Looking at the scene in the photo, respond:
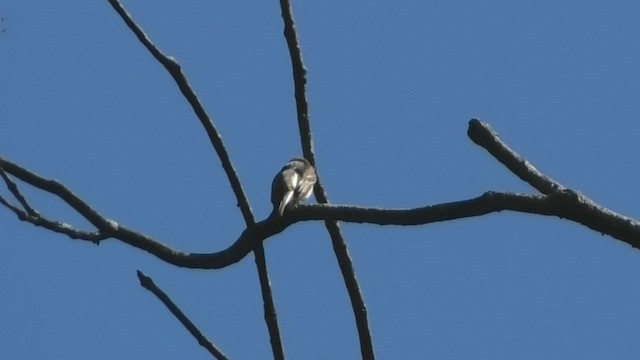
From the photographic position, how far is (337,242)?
517 cm

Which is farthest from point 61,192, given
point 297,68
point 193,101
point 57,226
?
point 297,68

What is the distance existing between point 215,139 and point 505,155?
1.42 metres

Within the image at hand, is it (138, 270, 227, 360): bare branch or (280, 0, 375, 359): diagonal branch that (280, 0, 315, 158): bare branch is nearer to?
(280, 0, 375, 359): diagonal branch

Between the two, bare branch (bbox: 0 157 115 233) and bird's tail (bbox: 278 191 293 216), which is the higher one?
bird's tail (bbox: 278 191 293 216)

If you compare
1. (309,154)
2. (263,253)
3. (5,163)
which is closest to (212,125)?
(263,253)

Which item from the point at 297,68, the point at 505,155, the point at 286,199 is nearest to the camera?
the point at 505,155

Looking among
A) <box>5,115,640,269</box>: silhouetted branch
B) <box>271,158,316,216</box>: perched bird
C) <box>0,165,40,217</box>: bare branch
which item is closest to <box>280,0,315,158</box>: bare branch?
<box>5,115,640,269</box>: silhouetted branch

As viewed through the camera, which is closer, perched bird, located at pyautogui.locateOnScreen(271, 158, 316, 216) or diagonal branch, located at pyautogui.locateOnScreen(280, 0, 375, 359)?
diagonal branch, located at pyautogui.locateOnScreen(280, 0, 375, 359)

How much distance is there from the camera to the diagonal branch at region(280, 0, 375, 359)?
4637mm

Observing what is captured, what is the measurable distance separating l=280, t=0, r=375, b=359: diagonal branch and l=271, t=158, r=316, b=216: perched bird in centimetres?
115

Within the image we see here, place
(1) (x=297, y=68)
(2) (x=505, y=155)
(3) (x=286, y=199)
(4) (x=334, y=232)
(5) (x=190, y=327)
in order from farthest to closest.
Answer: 1. (3) (x=286, y=199)
2. (4) (x=334, y=232)
3. (1) (x=297, y=68)
4. (5) (x=190, y=327)
5. (2) (x=505, y=155)

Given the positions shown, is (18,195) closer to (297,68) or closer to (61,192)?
(61,192)

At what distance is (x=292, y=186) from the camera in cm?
740

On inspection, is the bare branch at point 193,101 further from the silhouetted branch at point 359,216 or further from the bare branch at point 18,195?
the bare branch at point 18,195
